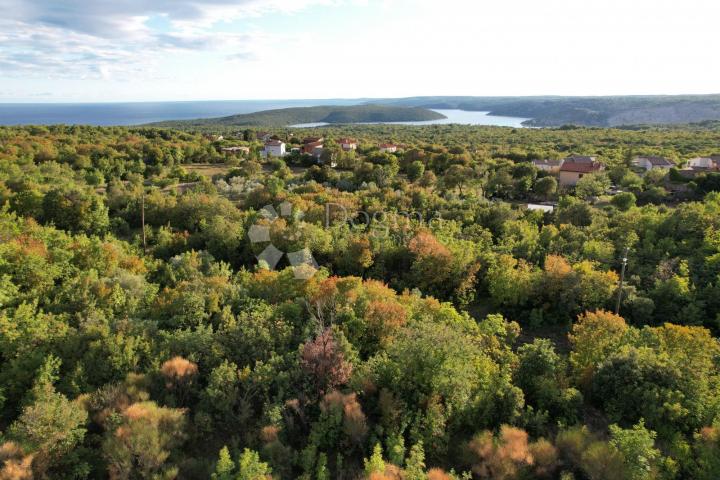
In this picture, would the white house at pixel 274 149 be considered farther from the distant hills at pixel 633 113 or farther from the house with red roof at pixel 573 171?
the distant hills at pixel 633 113

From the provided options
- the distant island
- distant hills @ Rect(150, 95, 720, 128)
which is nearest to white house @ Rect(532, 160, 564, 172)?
distant hills @ Rect(150, 95, 720, 128)

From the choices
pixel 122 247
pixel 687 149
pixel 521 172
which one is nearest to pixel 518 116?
pixel 687 149

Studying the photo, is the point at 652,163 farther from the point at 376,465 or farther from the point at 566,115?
the point at 566,115

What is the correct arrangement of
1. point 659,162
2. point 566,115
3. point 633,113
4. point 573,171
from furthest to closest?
point 566,115, point 633,113, point 659,162, point 573,171

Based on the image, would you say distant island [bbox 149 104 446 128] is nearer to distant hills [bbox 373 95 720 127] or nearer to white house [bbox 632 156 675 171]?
distant hills [bbox 373 95 720 127]

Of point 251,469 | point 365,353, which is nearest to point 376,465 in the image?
point 251,469

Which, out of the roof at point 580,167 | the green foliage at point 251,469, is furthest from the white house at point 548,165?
the green foliage at point 251,469
